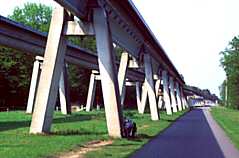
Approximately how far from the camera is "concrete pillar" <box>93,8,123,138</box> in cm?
2736

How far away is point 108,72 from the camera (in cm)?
2739

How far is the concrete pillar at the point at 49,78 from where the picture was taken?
27.4 m

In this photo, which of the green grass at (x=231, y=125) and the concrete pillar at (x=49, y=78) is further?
the green grass at (x=231, y=125)

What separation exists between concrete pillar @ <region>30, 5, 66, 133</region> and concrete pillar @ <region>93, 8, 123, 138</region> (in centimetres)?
192

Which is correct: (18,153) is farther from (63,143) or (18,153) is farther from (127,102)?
(127,102)

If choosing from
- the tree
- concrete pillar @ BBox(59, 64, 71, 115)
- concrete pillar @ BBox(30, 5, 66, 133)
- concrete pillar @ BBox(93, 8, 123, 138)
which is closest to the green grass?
concrete pillar @ BBox(93, 8, 123, 138)

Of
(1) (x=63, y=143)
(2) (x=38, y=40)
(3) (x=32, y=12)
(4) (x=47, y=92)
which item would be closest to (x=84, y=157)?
(1) (x=63, y=143)

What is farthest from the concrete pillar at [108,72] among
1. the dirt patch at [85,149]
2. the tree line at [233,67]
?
the tree line at [233,67]

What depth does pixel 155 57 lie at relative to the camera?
65125mm

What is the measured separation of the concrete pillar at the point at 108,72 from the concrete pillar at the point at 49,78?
1.92m

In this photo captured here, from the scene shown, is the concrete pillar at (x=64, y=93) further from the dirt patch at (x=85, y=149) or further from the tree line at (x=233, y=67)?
the tree line at (x=233, y=67)

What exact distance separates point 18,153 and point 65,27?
1147 centimetres

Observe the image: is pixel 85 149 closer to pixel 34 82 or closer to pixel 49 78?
pixel 49 78

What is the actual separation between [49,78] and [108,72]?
2940 millimetres
